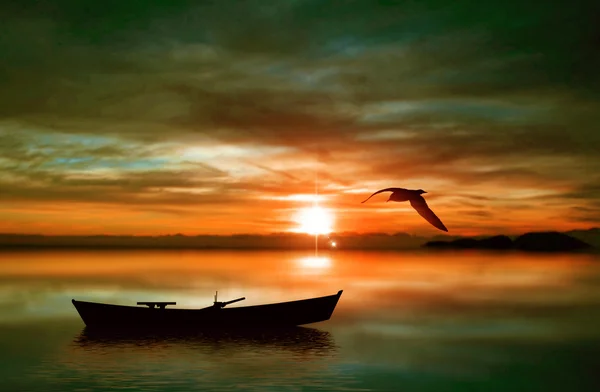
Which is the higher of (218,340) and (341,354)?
(218,340)

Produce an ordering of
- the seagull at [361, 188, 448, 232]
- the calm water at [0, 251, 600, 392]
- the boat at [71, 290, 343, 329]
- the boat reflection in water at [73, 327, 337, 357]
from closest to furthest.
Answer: the seagull at [361, 188, 448, 232] → the calm water at [0, 251, 600, 392] → the boat reflection in water at [73, 327, 337, 357] → the boat at [71, 290, 343, 329]

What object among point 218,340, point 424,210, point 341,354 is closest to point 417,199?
point 424,210

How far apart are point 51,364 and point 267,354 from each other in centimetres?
933

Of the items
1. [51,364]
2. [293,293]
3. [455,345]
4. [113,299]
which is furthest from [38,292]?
[455,345]

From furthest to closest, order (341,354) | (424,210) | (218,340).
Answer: (218,340) → (341,354) → (424,210)

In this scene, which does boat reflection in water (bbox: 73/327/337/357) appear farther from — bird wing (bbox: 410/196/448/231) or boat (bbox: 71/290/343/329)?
bird wing (bbox: 410/196/448/231)

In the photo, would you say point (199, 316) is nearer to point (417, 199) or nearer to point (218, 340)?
point (218, 340)

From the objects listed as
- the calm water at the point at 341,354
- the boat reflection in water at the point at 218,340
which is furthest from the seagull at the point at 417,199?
the boat reflection in water at the point at 218,340

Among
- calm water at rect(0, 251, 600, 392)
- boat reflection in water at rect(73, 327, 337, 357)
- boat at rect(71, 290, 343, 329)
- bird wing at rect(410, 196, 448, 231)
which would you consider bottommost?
calm water at rect(0, 251, 600, 392)

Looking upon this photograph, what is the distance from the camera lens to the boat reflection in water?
99.1ft

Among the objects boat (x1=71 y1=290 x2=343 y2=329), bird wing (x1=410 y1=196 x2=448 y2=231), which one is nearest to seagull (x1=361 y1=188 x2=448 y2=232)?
bird wing (x1=410 y1=196 x2=448 y2=231)

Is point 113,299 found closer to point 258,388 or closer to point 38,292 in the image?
point 38,292

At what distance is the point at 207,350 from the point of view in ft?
97.3

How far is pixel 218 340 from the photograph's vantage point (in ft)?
106
